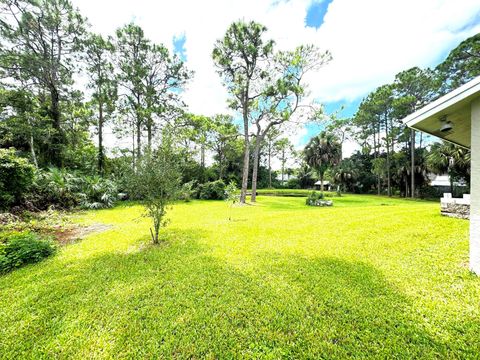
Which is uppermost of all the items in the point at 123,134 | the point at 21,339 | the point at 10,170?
the point at 123,134

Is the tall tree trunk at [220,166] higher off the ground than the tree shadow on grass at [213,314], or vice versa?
the tall tree trunk at [220,166]

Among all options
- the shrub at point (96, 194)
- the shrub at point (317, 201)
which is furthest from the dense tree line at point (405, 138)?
the shrub at point (96, 194)

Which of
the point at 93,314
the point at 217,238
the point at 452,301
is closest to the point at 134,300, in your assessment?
the point at 93,314

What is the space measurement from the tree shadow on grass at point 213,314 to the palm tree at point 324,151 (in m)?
22.5

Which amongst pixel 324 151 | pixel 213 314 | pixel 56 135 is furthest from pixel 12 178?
pixel 324 151

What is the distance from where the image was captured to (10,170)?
808cm

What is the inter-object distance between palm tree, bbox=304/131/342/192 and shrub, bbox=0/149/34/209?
2534cm

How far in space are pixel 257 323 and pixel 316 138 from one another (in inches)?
1025

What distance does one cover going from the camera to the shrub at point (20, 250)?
4145 millimetres

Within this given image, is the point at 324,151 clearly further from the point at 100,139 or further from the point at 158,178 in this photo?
the point at 100,139

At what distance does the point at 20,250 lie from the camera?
14.6 ft

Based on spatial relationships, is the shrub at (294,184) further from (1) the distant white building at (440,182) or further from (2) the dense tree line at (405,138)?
(1) the distant white building at (440,182)

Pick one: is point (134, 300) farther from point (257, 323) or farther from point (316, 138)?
point (316, 138)

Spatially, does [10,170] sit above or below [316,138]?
below
